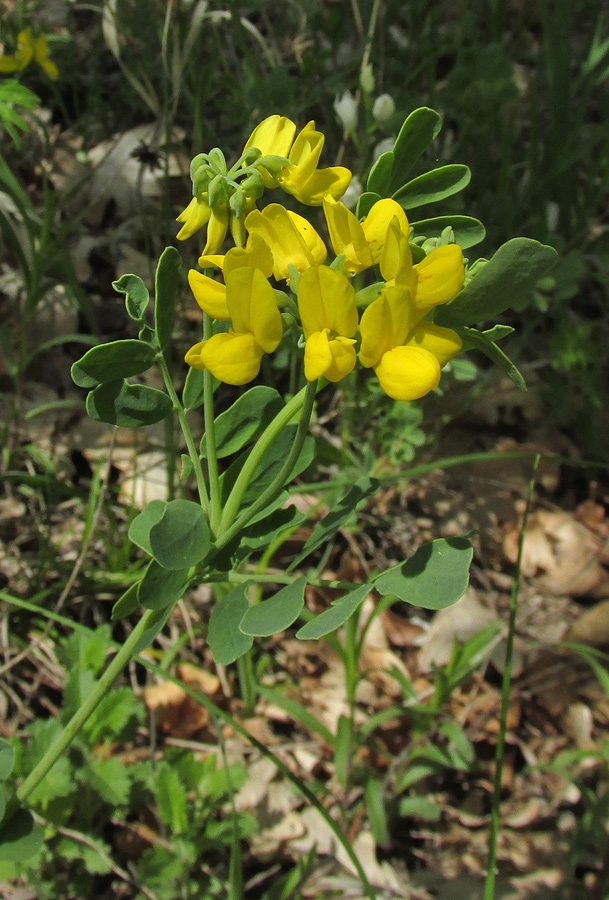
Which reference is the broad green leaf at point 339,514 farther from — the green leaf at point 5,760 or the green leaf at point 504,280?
the green leaf at point 5,760

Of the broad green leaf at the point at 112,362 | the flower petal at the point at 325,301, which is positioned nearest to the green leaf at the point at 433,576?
the flower petal at the point at 325,301

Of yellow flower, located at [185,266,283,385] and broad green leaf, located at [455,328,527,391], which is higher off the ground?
yellow flower, located at [185,266,283,385]

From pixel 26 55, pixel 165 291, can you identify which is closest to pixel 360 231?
pixel 165 291

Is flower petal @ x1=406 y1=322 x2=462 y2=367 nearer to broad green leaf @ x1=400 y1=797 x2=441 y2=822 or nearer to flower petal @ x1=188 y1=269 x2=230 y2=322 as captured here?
flower petal @ x1=188 y1=269 x2=230 y2=322

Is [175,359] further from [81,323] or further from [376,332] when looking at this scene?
[376,332]

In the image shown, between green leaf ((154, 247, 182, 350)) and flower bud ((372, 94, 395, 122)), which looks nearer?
green leaf ((154, 247, 182, 350))

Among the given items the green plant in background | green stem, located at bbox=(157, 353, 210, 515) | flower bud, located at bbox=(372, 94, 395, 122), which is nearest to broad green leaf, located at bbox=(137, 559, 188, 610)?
the green plant in background
